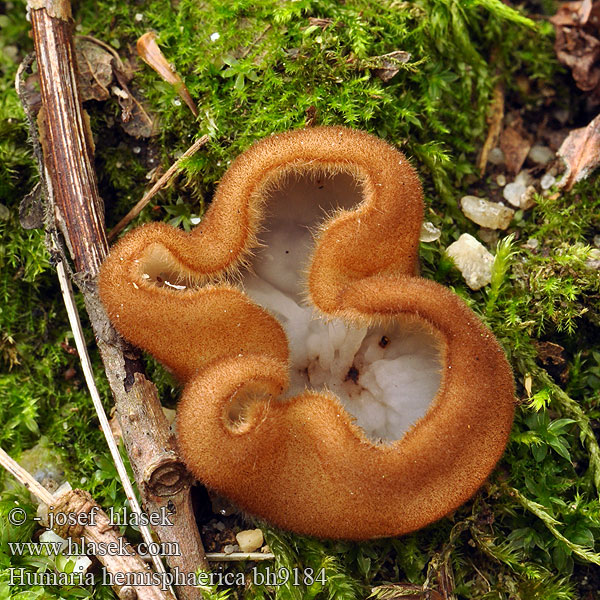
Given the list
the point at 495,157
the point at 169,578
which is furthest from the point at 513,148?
the point at 169,578

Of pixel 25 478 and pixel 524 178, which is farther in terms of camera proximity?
pixel 524 178

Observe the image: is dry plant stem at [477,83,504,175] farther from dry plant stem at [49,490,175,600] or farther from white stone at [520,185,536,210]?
dry plant stem at [49,490,175,600]

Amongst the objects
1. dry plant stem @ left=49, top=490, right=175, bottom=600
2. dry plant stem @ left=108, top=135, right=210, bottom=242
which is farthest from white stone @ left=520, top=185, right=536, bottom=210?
dry plant stem @ left=49, top=490, right=175, bottom=600

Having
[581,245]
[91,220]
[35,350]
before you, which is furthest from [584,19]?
[35,350]

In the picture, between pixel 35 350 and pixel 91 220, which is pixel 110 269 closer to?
pixel 91 220

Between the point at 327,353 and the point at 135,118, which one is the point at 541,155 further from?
the point at 135,118
